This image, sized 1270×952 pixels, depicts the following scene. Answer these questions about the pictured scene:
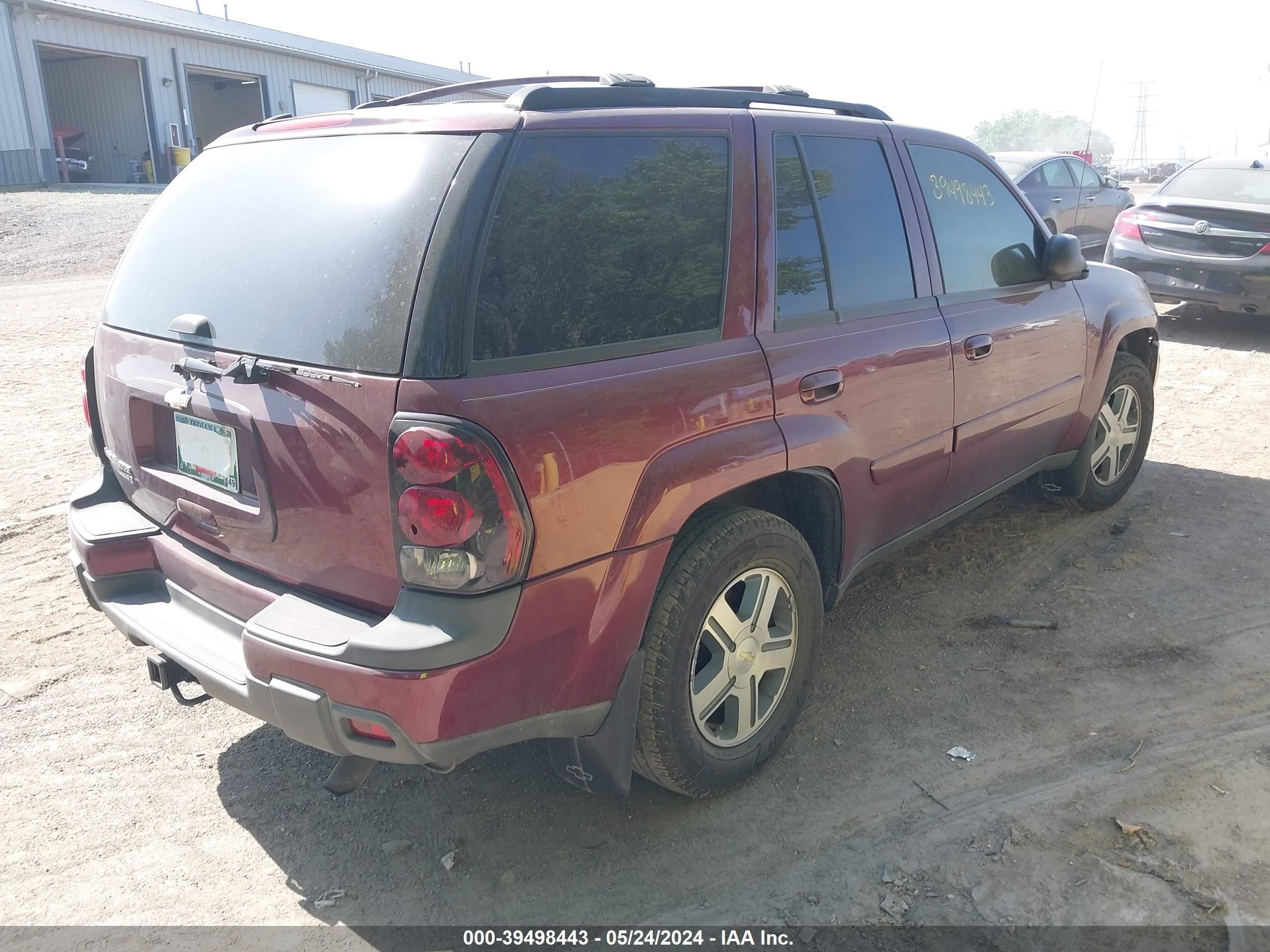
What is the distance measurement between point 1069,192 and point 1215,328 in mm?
3511

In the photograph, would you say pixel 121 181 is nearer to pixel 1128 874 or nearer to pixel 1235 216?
pixel 1235 216

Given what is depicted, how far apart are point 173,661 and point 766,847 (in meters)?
1.73

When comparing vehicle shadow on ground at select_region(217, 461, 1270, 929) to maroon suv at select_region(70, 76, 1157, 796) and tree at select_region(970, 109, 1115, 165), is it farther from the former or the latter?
tree at select_region(970, 109, 1115, 165)

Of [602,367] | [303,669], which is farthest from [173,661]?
[602,367]

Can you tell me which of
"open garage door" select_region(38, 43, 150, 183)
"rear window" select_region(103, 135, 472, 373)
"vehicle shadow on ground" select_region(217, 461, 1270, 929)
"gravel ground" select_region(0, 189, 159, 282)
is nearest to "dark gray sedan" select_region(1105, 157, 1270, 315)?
"vehicle shadow on ground" select_region(217, 461, 1270, 929)

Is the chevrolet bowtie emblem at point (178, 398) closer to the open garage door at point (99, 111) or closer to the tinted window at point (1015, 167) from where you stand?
the tinted window at point (1015, 167)

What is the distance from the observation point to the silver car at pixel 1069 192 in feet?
39.2

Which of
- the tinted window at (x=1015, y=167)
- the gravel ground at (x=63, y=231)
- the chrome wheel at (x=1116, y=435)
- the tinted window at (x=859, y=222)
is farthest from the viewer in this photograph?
the gravel ground at (x=63, y=231)

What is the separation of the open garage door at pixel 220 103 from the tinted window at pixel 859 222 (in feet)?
93.7

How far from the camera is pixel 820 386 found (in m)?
3.03

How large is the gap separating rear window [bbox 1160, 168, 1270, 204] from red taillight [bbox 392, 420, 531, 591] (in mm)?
9502

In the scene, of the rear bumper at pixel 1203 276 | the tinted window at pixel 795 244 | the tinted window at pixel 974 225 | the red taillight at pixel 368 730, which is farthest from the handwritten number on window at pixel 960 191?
the rear bumper at pixel 1203 276

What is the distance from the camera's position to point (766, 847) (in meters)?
2.77

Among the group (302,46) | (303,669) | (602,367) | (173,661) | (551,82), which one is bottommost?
(173,661)
